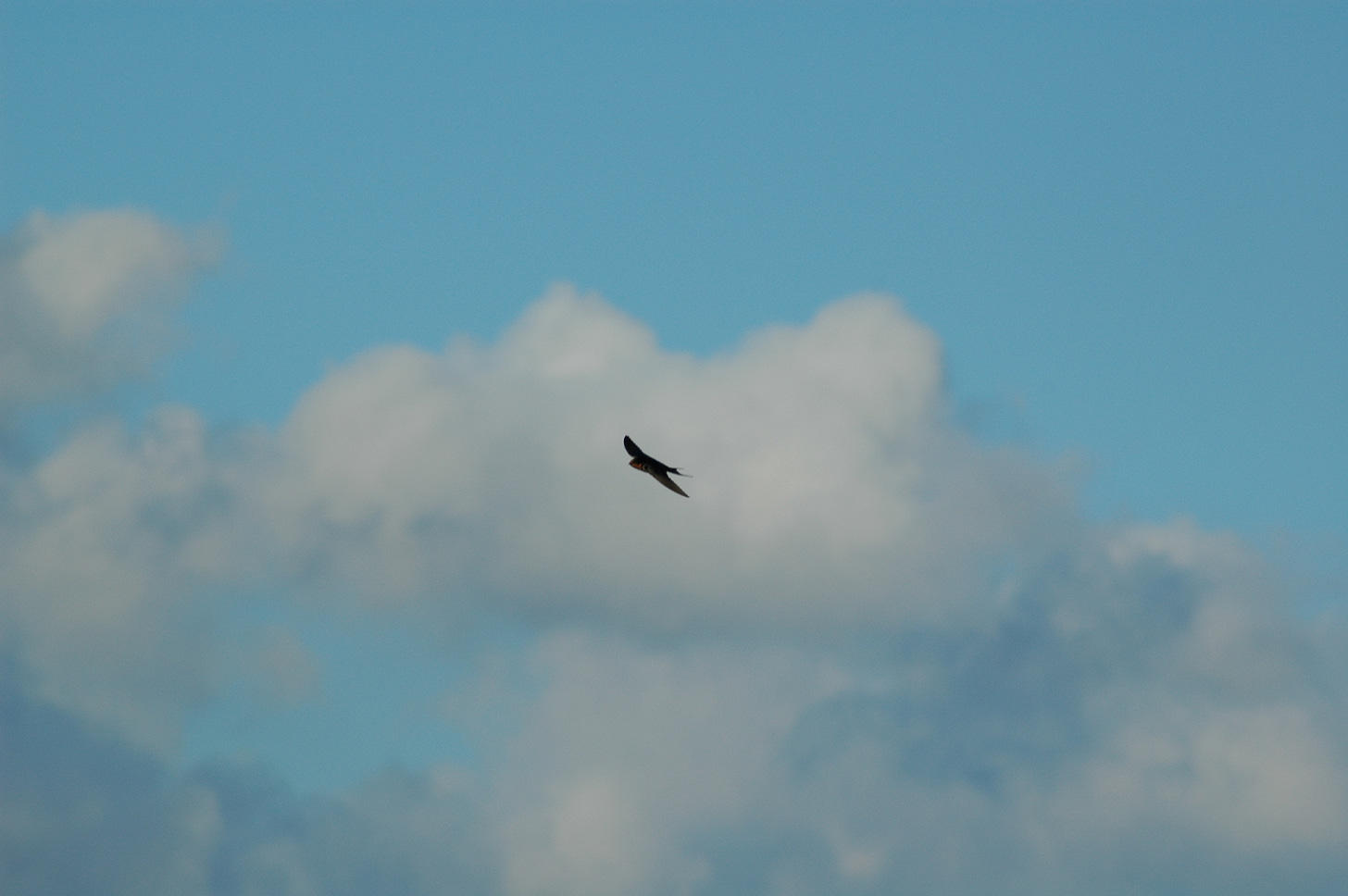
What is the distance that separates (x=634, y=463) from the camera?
67.3 feet
